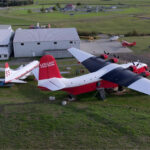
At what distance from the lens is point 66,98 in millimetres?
31078

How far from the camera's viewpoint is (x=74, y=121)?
24938 millimetres

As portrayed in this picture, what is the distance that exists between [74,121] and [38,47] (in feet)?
97.3

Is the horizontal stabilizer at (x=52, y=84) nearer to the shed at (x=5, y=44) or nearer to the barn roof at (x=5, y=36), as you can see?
the shed at (x=5, y=44)

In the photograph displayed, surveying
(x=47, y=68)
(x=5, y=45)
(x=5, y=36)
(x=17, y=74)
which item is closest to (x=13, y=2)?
(x=5, y=36)

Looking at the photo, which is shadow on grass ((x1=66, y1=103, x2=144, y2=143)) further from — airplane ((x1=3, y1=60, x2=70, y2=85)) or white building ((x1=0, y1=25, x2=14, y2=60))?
white building ((x1=0, y1=25, x2=14, y2=60))

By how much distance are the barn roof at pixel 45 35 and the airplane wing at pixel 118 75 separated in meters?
14.9

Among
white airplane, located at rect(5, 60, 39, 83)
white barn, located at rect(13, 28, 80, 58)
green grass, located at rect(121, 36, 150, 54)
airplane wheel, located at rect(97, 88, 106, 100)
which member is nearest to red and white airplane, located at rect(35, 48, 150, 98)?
airplane wheel, located at rect(97, 88, 106, 100)

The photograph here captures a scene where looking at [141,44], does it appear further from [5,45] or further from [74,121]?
[74,121]

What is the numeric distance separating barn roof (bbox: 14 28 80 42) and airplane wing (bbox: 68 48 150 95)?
1486cm

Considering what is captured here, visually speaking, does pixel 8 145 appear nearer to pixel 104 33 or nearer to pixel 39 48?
pixel 39 48

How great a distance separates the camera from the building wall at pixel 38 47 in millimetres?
49969

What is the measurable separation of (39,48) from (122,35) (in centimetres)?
3353

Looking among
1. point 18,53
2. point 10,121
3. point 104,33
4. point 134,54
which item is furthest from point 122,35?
point 10,121

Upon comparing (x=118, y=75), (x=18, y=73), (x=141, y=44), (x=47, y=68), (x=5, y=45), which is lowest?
(x=18, y=73)
